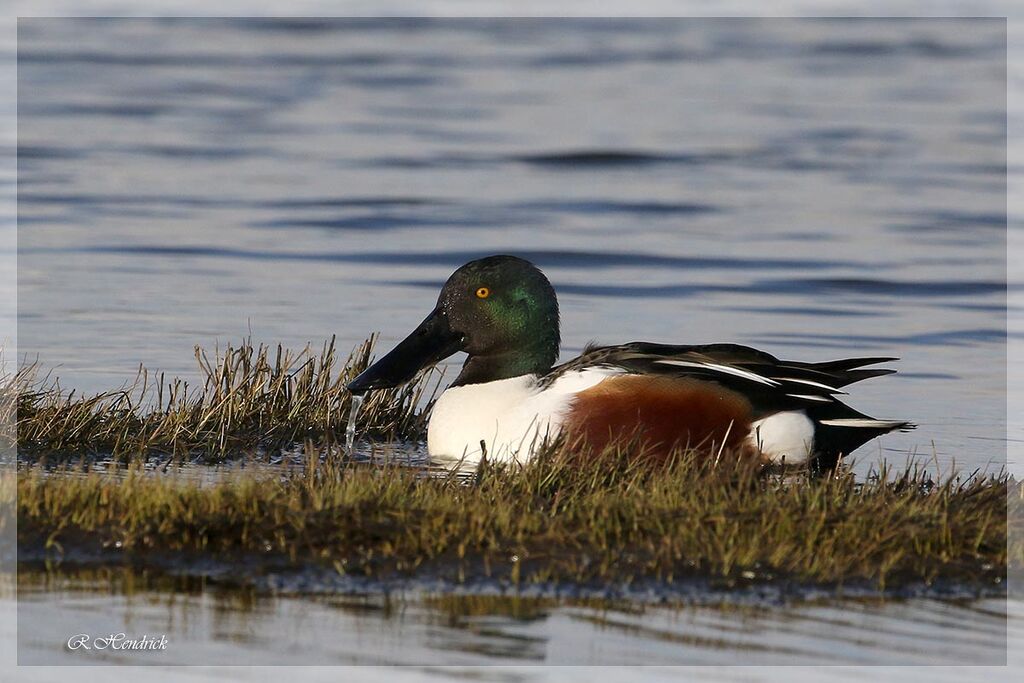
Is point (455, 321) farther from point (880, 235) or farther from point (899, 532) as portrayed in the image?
point (880, 235)

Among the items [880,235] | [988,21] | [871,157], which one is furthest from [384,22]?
[880,235]

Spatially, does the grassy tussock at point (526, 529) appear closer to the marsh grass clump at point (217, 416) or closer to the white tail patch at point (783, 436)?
the white tail patch at point (783, 436)

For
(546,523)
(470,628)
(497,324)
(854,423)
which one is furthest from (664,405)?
(470,628)

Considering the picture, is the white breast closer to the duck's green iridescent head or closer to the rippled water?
the duck's green iridescent head

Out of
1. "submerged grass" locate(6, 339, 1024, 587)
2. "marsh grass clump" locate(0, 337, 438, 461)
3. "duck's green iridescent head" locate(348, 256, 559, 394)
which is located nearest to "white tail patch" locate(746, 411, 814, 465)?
"submerged grass" locate(6, 339, 1024, 587)

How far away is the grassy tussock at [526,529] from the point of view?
497 cm

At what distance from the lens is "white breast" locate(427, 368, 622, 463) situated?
633 centimetres

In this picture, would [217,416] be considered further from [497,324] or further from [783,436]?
[783,436]

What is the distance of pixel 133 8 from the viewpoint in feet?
115

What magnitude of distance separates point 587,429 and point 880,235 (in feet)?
30.6

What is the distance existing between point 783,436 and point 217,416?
7.47 ft

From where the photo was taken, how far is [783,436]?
20.9ft

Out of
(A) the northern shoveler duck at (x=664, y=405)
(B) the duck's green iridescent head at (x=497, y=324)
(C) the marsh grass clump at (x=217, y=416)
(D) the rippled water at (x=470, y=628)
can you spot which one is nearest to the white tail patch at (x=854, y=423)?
(A) the northern shoveler duck at (x=664, y=405)

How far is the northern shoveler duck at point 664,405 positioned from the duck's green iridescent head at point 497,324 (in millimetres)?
73
